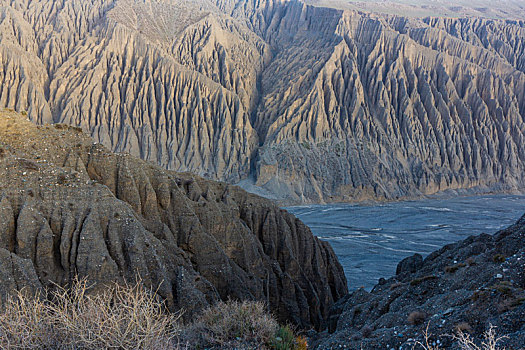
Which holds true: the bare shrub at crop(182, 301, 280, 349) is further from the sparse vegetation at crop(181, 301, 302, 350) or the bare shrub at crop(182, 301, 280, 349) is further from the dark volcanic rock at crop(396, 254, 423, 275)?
the dark volcanic rock at crop(396, 254, 423, 275)

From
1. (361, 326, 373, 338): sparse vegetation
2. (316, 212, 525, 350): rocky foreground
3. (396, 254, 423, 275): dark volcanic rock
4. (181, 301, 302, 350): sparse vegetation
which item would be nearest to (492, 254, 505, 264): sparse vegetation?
(316, 212, 525, 350): rocky foreground

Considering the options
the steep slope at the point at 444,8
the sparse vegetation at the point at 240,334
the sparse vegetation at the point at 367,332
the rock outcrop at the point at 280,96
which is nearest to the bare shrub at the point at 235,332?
the sparse vegetation at the point at 240,334

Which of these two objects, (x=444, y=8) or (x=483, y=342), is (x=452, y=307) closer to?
(x=483, y=342)

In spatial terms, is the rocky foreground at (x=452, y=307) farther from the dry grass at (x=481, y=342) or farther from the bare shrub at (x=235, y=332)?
the bare shrub at (x=235, y=332)

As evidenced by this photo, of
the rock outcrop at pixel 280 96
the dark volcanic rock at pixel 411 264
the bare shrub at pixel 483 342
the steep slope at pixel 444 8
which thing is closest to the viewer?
the bare shrub at pixel 483 342

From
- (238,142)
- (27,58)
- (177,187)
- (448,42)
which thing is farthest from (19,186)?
(448,42)

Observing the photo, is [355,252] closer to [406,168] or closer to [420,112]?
[406,168]

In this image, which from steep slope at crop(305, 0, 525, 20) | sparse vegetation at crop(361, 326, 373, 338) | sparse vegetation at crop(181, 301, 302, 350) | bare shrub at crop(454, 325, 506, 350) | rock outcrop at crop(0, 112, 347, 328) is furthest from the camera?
steep slope at crop(305, 0, 525, 20)
